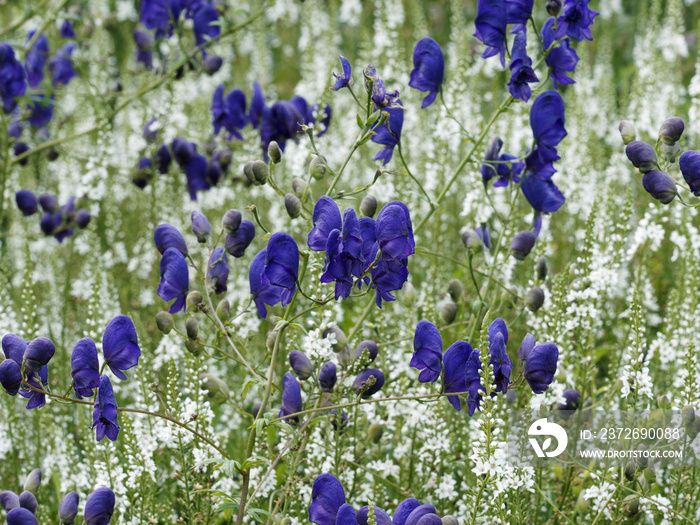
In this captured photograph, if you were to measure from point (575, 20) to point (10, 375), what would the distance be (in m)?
2.07

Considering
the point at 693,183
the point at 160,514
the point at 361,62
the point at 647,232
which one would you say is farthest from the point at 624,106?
the point at 160,514

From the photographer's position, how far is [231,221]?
2.16 metres

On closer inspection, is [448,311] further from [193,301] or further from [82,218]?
[82,218]

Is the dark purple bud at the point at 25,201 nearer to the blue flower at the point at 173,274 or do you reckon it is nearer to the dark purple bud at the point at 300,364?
the blue flower at the point at 173,274

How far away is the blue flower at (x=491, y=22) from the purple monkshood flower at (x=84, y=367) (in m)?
1.60

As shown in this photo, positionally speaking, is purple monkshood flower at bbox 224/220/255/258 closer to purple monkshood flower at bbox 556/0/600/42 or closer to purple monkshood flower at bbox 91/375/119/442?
purple monkshood flower at bbox 91/375/119/442

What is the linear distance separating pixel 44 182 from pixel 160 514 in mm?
3734

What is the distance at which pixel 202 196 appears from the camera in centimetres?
475

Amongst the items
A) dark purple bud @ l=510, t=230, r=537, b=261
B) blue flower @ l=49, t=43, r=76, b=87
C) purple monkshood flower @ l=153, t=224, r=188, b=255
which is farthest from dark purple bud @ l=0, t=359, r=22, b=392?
blue flower @ l=49, t=43, r=76, b=87

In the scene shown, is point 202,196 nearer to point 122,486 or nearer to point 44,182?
point 44,182

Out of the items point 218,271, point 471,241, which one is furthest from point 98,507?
point 471,241

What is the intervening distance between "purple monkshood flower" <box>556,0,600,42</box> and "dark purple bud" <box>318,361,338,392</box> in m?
1.36

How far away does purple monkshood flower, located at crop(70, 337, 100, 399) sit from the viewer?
1815 mm

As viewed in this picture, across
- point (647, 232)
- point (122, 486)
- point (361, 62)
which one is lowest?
point (122, 486)
